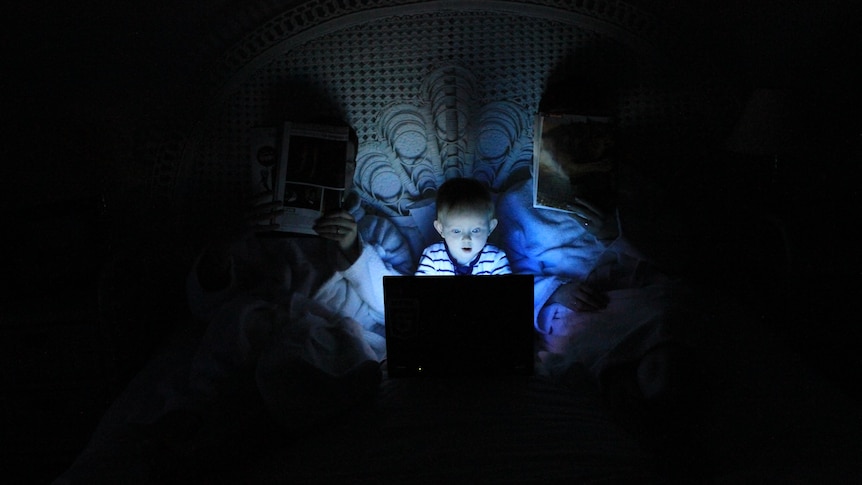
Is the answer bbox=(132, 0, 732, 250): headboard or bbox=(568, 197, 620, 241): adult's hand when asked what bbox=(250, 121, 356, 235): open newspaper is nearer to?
bbox=(132, 0, 732, 250): headboard

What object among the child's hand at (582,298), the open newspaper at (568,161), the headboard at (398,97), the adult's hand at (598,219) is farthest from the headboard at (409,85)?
the child's hand at (582,298)

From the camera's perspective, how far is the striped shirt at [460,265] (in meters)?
1.77

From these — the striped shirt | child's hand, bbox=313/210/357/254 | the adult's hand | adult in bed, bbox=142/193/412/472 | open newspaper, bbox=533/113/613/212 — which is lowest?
adult in bed, bbox=142/193/412/472

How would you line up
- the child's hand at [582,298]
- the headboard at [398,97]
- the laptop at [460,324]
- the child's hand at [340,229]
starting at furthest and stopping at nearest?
the headboard at [398,97], the child's hand at [340,229], the child's hand at [582,298], the laptop at [460,324]

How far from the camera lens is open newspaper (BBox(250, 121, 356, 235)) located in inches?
70.6

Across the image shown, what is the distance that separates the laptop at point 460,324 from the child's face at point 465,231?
0.78 feet

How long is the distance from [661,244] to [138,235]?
1511 millimetres

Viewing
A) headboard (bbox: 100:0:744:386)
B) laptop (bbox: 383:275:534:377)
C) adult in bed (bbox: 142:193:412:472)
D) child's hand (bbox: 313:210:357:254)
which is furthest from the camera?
headboard (bbox: 100:0:744:386)

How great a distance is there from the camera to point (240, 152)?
6.47 feet

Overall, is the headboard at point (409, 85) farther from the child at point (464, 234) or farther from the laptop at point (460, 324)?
the laptop at point (460, 324)

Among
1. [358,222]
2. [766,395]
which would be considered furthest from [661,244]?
[358,222]

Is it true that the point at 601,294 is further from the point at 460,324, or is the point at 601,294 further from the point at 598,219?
the point at 460,324

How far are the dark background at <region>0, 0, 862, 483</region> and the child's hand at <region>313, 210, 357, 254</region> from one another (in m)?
0.55

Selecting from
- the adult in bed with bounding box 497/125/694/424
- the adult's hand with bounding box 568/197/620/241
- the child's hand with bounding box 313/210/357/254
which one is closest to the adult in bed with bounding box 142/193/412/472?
the child's hand with bounding box 313/210/357/254
